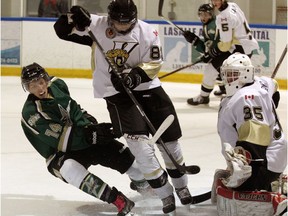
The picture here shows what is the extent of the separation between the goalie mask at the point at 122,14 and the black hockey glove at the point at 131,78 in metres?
0.19

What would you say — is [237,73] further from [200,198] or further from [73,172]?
[73,172]

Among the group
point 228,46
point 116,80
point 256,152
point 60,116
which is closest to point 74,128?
point 60,116

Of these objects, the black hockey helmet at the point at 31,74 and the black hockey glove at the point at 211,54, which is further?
the black hockey glove at the point at 211,54

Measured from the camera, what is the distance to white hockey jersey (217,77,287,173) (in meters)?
3.00

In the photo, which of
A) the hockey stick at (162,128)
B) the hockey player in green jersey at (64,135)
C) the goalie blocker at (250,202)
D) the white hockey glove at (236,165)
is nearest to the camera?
the white hockey glove at (236,165)

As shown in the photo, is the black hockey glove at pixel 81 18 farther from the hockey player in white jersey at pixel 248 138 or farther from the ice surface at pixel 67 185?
the ice surface at pixel 67 185

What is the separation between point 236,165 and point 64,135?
0.85m

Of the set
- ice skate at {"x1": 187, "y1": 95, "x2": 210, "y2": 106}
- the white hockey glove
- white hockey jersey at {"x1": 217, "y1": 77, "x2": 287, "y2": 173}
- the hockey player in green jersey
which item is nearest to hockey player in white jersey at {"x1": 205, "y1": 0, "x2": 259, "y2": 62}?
ice skate at {"x1": 187, "y1": 95, "x2": 210, "y2": 106}

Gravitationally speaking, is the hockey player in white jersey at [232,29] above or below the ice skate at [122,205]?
above

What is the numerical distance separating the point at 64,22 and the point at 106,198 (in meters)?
0.81

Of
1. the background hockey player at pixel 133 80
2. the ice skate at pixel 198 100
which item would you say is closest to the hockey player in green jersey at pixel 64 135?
the background hockey player at pixel 133 80

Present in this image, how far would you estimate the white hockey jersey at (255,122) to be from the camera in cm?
300

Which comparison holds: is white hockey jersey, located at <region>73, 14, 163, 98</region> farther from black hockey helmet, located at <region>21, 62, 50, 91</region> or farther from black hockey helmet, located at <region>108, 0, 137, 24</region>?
black hockey helmet, located at <region>21, 62, 50, 91</region>

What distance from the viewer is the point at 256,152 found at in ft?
10.0
